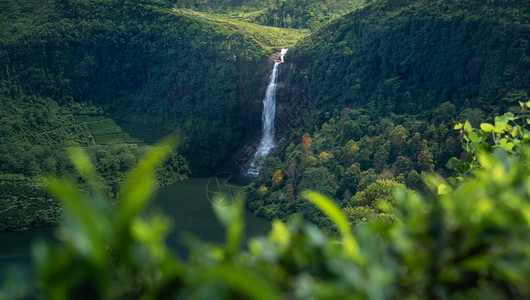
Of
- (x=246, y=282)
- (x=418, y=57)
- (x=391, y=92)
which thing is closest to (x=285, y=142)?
(x=391, y=92)

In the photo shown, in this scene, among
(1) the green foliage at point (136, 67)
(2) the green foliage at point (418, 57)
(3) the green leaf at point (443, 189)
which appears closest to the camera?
(3) the green leaf at point (443, 189)

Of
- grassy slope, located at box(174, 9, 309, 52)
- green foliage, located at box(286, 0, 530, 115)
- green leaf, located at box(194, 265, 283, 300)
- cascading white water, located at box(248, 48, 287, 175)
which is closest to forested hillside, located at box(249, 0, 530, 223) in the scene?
green foliage, located at box(286, 0, 530, 115)

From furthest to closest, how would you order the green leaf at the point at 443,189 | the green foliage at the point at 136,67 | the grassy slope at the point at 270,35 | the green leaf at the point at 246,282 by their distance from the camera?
1. the grassy slope at the point at 270,35
2. the green foliage at the point at 136,67
3. the green leaf at the point at 443,189
4. the green leaf at the point at 246,282

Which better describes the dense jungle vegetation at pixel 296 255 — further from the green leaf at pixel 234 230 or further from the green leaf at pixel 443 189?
the green leaf at pixel 443 189

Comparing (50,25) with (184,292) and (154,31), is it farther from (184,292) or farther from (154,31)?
(184,292)

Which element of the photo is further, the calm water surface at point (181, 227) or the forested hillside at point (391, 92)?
the calm water surface at point (181, 227)

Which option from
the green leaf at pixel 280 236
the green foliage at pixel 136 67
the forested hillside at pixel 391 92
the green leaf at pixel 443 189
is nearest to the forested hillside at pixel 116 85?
the green foliage at pixel 136 67
